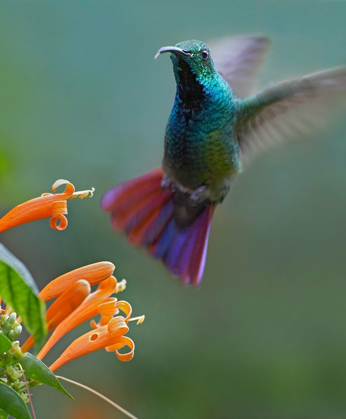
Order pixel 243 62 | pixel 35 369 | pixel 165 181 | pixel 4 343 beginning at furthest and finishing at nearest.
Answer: pixel 243 62
pixel 165 181
pixel 35 369
pixel 4 343

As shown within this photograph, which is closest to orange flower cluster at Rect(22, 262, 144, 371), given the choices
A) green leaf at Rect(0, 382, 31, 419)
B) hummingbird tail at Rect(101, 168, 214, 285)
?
green leaf at Rect(0, 382, 31, 419)

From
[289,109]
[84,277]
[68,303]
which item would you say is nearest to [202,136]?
[289,109]

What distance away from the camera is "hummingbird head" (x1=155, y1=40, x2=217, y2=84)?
2.15 m

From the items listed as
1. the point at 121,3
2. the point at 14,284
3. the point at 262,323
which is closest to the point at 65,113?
the point at 121,3

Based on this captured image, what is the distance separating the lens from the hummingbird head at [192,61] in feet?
7.07

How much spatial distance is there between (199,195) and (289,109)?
0.54m

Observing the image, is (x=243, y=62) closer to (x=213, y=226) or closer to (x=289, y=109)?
(x=289, y=109)

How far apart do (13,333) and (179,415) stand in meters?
2.45

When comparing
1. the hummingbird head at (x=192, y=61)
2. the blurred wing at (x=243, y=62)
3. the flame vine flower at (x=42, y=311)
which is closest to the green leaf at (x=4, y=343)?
the flame vine flower at (x=42, y=311)

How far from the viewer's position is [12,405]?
1093mm

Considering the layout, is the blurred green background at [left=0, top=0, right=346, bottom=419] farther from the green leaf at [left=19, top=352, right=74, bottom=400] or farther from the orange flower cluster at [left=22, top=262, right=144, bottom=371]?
the green leaf at [left=19, top=352, right=74, bottom=400]

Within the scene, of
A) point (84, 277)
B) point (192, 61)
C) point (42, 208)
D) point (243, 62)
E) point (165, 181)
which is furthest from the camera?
point (243, 62)

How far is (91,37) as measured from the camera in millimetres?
4898

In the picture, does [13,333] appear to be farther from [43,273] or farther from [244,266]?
[244,266]
